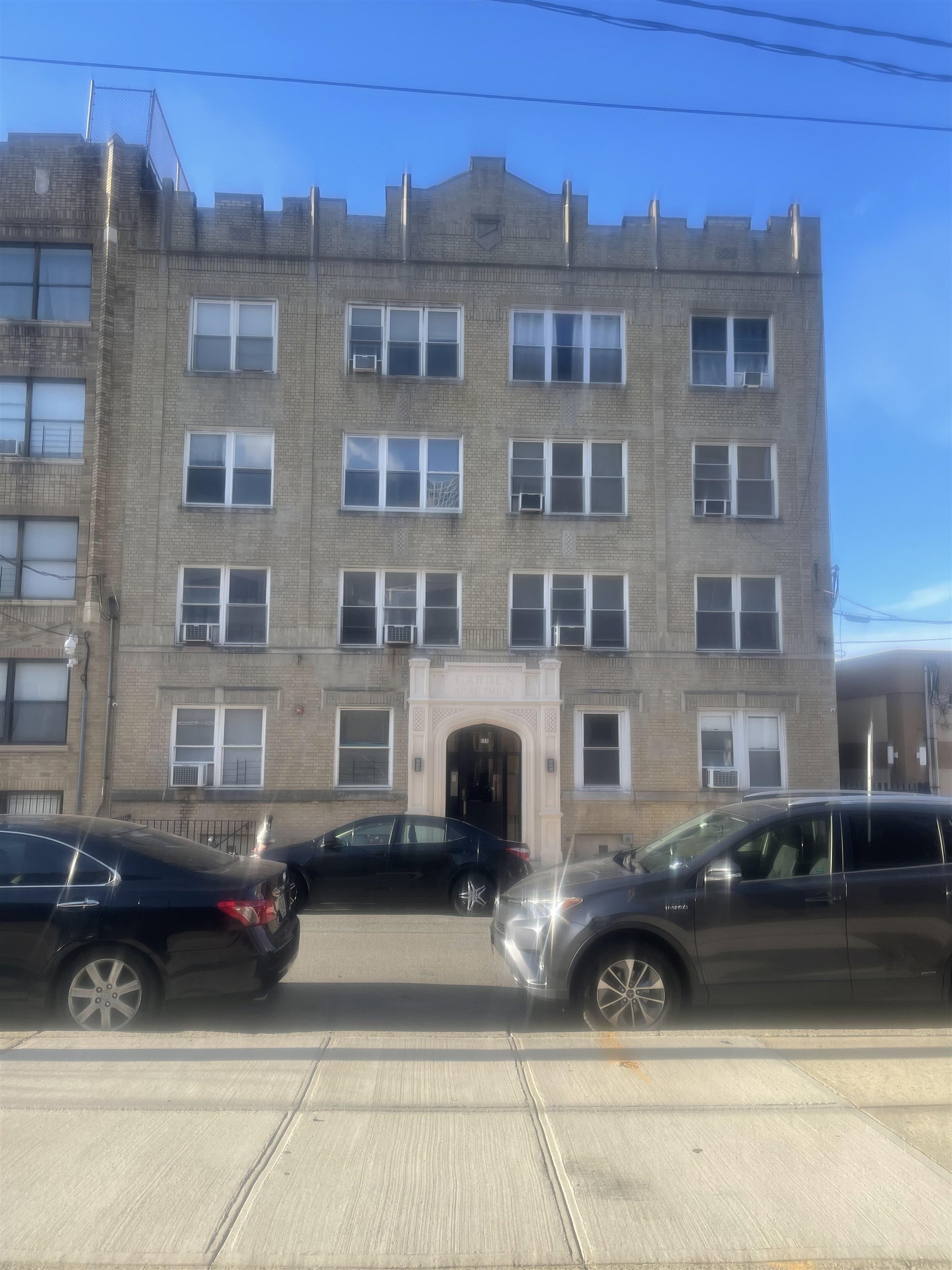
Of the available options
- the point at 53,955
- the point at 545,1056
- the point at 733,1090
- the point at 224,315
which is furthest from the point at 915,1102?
the point at 224,315

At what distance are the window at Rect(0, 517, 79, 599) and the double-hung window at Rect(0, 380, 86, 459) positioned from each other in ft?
4.88

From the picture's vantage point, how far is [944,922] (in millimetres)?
7355

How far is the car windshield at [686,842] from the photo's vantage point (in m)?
7.61

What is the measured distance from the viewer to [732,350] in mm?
22281

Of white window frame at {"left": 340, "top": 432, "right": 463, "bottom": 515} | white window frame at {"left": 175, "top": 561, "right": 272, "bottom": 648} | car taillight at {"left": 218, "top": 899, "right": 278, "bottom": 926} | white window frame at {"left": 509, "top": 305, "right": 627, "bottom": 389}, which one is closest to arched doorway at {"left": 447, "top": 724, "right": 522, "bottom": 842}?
white window frame at {"left": 175, "top": 561, "right": 272, "bottom": 648}

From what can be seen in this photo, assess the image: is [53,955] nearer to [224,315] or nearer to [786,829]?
[786,829]

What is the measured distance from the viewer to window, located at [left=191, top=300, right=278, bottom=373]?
2161cm

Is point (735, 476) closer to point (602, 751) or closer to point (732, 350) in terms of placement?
point (732, 350)

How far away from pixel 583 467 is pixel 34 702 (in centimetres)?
1231

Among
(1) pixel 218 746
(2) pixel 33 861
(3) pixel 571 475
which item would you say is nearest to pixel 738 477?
(3) pixel 571 475

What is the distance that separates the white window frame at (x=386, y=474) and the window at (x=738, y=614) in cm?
557

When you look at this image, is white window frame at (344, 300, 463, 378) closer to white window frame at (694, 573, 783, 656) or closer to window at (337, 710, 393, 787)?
white window frame at (694, 573, 783, 656)

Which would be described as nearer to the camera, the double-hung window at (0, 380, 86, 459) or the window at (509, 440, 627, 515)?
the double-hung window at (0, 380, 86, 459)

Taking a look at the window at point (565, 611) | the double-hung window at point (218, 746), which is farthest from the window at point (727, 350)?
the double-hung window at point (218, 746)
